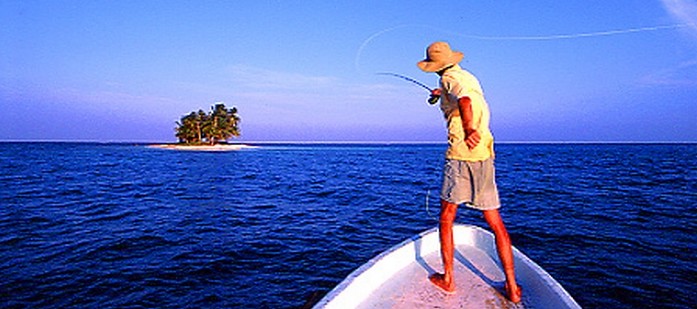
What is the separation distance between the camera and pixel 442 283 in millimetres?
3363

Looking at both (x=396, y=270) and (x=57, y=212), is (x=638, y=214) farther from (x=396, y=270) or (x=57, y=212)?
(x=57, y=212)

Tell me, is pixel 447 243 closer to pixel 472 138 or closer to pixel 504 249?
pixel 504 249

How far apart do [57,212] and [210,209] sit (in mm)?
4211

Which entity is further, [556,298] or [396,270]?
[396,270]

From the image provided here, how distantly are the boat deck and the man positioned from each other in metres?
0.22

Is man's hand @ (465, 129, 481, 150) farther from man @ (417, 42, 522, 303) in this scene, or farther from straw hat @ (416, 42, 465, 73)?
straw hat @ (416, 42, 465, 73)

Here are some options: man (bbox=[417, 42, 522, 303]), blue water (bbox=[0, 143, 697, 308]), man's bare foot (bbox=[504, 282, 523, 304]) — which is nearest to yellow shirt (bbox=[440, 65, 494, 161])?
man (bbox=[417, 42, 522, 303])

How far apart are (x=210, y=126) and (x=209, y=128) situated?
591mm

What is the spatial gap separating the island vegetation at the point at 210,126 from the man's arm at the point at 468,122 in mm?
95211

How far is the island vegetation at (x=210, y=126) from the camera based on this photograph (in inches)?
3656

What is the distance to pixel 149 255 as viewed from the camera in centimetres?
687

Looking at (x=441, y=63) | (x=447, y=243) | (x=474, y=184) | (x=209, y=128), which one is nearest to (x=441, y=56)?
(x=441, y=63)

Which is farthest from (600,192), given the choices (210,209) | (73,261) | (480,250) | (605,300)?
(73,261)

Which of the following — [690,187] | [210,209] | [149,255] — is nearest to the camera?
[149,255]
